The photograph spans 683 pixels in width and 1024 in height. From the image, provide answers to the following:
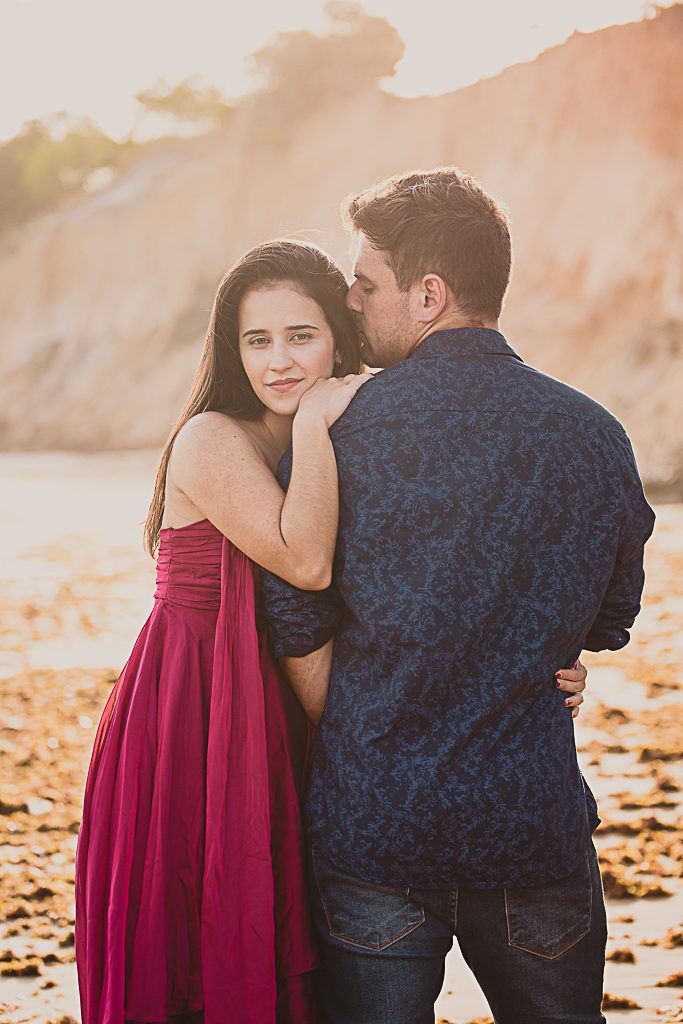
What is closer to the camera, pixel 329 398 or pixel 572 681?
pixel 572 681

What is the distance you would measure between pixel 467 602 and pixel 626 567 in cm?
42

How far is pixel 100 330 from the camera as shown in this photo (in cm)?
3016

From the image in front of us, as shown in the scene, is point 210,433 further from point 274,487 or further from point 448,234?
point 448,234

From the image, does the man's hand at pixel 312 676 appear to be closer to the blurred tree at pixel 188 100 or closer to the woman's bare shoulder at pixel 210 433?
the woman's bare shoulder at pixel 210 433

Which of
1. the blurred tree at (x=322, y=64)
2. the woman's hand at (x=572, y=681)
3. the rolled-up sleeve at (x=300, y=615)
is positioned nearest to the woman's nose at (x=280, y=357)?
the rolled-up sleeve at (x=300, y=615)

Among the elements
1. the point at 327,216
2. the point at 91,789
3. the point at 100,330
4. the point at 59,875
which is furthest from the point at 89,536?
the point at 100,330

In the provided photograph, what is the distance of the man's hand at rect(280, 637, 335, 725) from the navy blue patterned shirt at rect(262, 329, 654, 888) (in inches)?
4.5

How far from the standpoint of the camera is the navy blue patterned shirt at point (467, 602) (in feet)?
5.45

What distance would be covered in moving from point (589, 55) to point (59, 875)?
72.5ft

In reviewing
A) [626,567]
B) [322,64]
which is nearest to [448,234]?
[626,567]

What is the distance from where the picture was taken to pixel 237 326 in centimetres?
224

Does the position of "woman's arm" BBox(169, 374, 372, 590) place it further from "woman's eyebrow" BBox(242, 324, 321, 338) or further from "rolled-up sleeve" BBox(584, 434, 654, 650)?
"rolled-up sleeve" BBox(584, 434, 654, 650)

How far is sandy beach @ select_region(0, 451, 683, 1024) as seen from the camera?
3.04 m

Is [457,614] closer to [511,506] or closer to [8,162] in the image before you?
[511,506]
